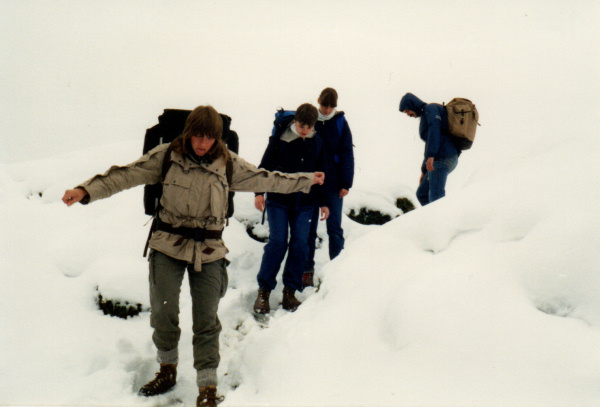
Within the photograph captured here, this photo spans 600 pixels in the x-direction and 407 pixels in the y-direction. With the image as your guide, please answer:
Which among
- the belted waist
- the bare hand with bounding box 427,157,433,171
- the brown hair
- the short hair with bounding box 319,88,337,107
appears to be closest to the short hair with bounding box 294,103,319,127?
the short hair with bounding box 319,88,337,107

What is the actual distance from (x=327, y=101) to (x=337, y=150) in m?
0.64

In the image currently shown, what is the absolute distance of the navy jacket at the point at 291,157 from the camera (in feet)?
14.6

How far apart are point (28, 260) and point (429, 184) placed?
5426 millimetres

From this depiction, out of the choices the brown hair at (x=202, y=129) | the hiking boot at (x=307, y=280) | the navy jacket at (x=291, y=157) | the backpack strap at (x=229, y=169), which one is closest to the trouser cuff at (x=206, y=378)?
the backpack strap at (x=229, y=169)

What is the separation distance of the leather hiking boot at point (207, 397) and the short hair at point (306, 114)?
2.76 meters

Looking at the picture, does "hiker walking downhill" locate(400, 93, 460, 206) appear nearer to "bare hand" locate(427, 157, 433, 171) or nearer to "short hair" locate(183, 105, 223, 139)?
"bare hand" locate(427, 157, 433, 171)

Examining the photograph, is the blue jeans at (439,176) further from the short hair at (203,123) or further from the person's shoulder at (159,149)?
the person's shoulder at (159,149)

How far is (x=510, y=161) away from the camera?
408cm

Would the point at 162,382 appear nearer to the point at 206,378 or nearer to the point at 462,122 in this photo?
the point at 206,378

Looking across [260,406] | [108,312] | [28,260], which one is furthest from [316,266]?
[28,260]

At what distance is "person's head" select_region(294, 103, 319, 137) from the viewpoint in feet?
13.9

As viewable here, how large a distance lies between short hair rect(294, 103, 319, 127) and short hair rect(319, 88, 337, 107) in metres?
0.61

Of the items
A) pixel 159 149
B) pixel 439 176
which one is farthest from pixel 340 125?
pixel 159 149

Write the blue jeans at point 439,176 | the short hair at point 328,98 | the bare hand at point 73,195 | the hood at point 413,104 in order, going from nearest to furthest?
the bare hand at point 73,195 → the short hair at point 328,98 → the blue jeans at point 439,176 → the hood at point 413,104
